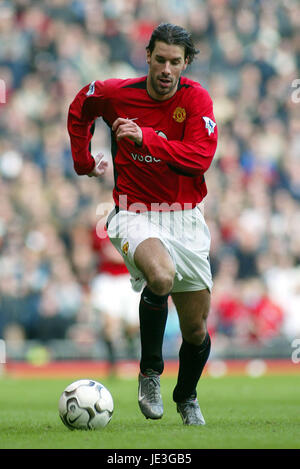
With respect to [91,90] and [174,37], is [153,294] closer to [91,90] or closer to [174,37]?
[91,90]

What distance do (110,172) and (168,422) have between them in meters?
9.39

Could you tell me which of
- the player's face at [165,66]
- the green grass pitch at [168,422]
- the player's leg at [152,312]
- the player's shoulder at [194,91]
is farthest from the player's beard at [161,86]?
the green grass pitch at [168,422]

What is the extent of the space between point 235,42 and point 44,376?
812cm

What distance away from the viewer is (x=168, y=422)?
18.9 ft

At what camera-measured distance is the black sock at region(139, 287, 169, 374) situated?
17.6 ft

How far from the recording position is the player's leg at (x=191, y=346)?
18.3 feet

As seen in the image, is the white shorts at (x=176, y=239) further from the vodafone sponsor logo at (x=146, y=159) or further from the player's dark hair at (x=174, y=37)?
the player's dark hair at (x=174, y=37)

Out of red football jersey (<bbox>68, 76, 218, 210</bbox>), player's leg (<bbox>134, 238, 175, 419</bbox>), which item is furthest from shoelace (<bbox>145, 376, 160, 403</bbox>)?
red football jersey (<bbox>68, 76, 218, 210</bbox>)

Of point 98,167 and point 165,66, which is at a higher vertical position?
point 165,66

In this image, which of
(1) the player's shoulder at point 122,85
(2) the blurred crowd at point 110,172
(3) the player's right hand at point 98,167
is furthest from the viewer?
(2) the blurred crowd at point 110,172

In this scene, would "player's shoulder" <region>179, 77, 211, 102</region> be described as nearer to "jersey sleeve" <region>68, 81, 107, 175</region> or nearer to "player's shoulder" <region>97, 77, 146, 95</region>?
"player's shoulder" <region>97, 77, 146, 95</region>

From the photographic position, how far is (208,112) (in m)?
5.61

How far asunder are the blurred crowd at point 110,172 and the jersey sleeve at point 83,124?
18.2 ft

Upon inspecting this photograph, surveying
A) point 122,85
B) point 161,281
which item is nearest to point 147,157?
point 122,85
